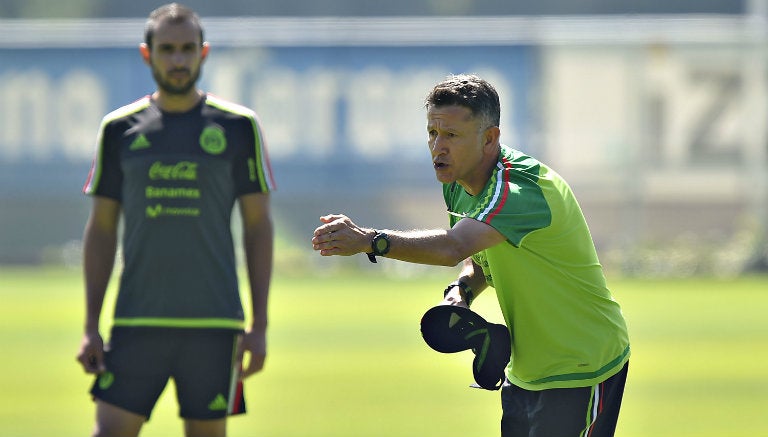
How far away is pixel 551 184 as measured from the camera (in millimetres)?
5066

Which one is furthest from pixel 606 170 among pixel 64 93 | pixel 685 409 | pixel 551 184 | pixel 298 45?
pixel 551 184

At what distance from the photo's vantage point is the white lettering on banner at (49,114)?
2644 centimetres

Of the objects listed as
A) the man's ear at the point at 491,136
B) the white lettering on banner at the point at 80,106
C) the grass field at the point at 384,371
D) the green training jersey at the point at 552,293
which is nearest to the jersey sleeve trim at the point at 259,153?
the green training jersey at the point at 552,293

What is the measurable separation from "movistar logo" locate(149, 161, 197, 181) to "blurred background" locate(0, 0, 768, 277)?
64.4 ft

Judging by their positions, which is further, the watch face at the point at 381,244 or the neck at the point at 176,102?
the neck at the point at 176,102

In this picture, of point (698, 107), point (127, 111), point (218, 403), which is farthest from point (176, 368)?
point (698, 107)

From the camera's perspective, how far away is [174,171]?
19.9ft

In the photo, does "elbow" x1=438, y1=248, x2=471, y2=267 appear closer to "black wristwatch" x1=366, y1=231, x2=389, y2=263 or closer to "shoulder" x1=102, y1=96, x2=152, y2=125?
"black wristwatch" x1=366, y1=231, x2=389, y2=263

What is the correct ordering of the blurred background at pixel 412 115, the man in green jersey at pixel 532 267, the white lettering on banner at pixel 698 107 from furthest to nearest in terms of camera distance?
the white lettering on banner at pixel 698 107
the blurred background at pixel 412 115
the man in green jersey at pixel 532 267

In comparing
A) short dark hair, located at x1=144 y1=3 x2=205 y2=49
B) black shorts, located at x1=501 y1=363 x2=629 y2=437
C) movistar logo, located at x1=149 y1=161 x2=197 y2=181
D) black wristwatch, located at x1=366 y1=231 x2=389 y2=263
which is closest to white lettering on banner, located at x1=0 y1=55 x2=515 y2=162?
short dark hair, located at x1=144 y1=3 x2=205 y2=49

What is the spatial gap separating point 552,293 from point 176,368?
1.83 meters

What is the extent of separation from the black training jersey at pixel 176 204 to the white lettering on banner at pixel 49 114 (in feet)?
67.8

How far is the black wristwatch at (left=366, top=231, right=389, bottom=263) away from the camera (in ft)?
14.9

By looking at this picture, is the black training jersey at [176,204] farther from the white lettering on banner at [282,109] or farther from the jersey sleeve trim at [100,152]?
the white lettering on banner at [282,109]
